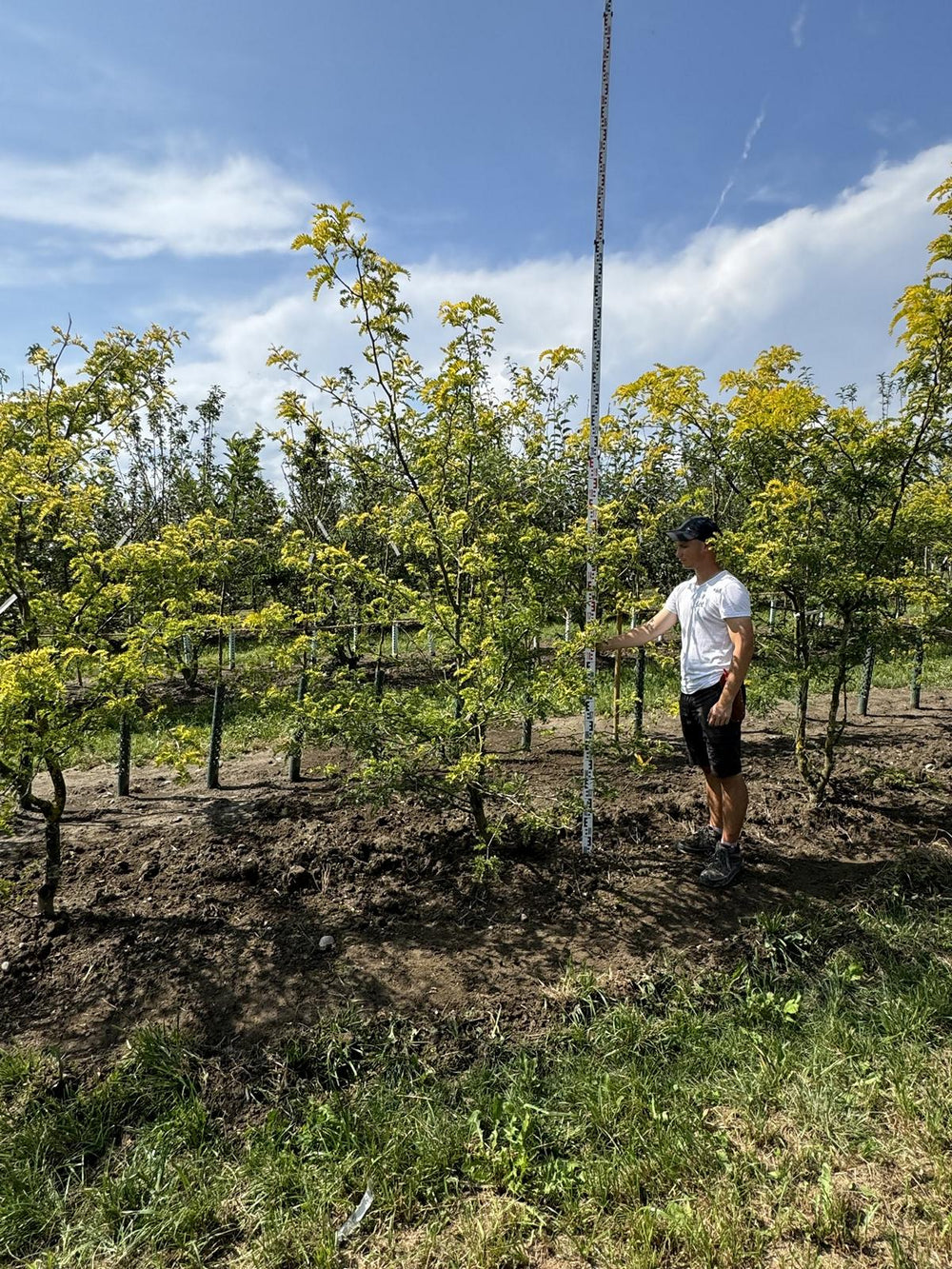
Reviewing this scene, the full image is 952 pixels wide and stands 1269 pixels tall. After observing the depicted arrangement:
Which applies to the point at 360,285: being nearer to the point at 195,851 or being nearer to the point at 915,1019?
the point at 195,851

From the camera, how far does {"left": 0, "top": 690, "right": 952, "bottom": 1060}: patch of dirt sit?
294 centimetres

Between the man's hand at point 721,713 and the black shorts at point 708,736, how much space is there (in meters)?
0.08

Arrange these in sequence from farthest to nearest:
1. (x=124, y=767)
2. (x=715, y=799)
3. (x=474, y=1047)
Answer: (x=124, y=767) → (x=715, y=799) → (x=474, y=1047)

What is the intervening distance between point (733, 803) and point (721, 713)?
62 centimetres

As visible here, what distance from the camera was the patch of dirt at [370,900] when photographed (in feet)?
9.64

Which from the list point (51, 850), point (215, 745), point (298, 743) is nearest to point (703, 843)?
point (298, 743)

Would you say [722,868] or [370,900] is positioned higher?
[722,868]

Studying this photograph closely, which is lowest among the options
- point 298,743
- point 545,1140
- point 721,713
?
point 545,1140

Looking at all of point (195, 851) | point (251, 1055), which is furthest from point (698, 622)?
point (195, 851)

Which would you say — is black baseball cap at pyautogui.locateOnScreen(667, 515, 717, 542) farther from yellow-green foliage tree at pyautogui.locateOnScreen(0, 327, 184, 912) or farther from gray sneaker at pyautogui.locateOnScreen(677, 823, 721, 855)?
yellow-green foliage tree at pyautogui.locateOnScreen(0, 327, 184, 912)

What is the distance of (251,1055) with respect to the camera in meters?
2.64

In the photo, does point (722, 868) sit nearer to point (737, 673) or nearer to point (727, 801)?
point (727, 801)

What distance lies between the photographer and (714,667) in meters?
3.62

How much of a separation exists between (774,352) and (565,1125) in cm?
505
